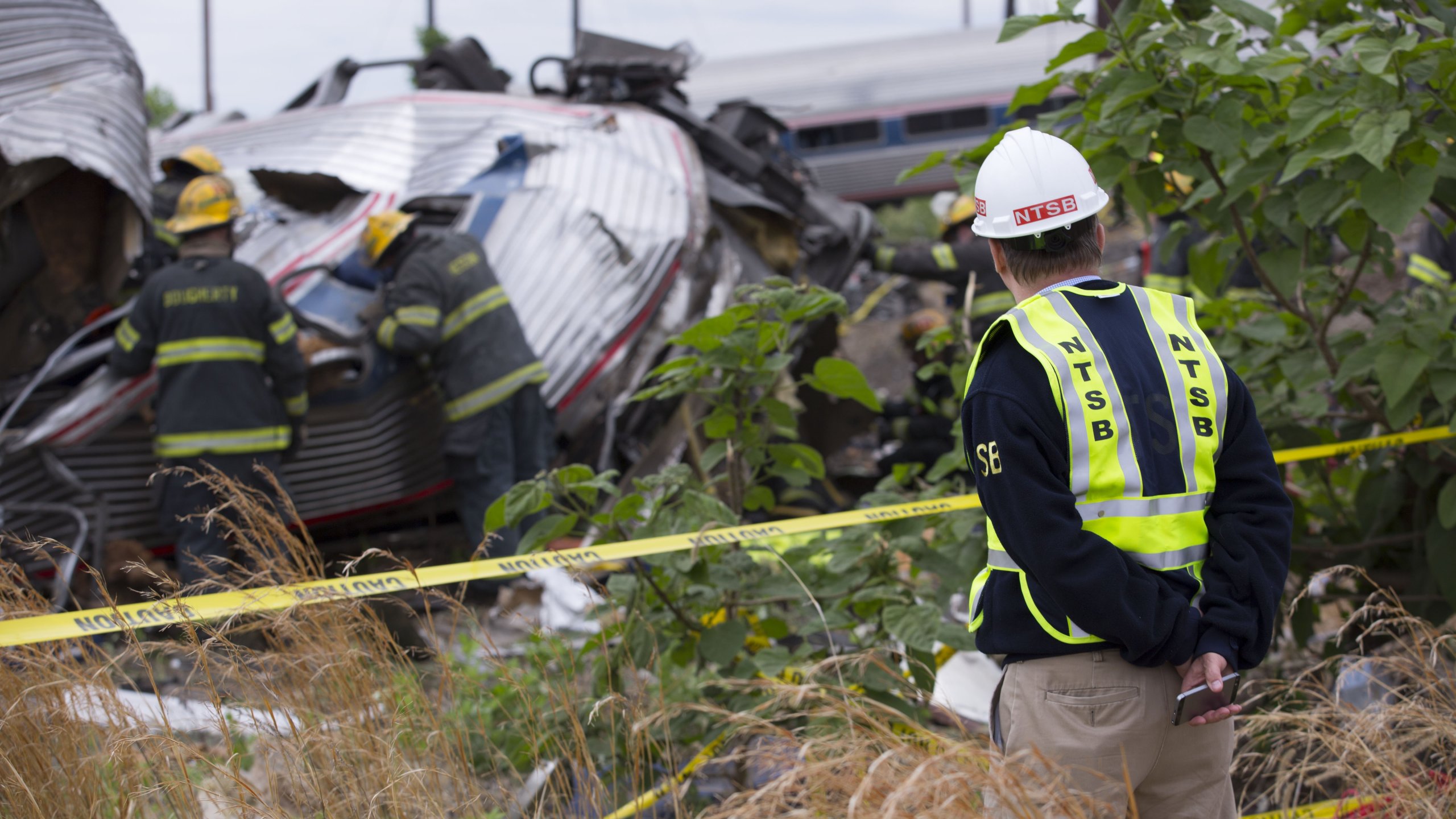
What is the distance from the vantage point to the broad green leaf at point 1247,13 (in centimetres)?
261

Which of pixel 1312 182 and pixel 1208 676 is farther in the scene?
pixel 1312 182

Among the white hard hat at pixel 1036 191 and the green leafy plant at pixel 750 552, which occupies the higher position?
the white hard hat at pixel 1036 191

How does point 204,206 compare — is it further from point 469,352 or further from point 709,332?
point 709,332

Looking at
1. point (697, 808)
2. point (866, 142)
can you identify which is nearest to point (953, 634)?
point (697, 808)

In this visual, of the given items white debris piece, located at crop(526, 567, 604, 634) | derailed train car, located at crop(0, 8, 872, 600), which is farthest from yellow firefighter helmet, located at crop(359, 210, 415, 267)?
white debris piece, located at crop(526, 567, 604, 634)

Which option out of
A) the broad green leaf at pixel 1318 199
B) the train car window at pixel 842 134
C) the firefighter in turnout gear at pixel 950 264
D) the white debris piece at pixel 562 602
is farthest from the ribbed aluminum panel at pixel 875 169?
the broad green leaf at pixel 1318 199

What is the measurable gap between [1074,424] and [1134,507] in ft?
0.49

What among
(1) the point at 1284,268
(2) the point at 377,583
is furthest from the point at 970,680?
(2) the point at 377,583

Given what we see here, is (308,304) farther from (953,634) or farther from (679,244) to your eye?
(953,634)

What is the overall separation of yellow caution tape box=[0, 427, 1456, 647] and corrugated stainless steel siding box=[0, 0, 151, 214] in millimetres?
2394

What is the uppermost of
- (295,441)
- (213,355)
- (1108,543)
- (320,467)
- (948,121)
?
(1108,543)

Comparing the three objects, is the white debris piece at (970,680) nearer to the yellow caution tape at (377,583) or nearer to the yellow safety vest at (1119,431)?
the yellow caution tape at (377,583)

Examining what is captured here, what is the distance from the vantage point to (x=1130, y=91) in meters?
2.60

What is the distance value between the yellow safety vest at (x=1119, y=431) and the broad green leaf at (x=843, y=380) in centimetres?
110
